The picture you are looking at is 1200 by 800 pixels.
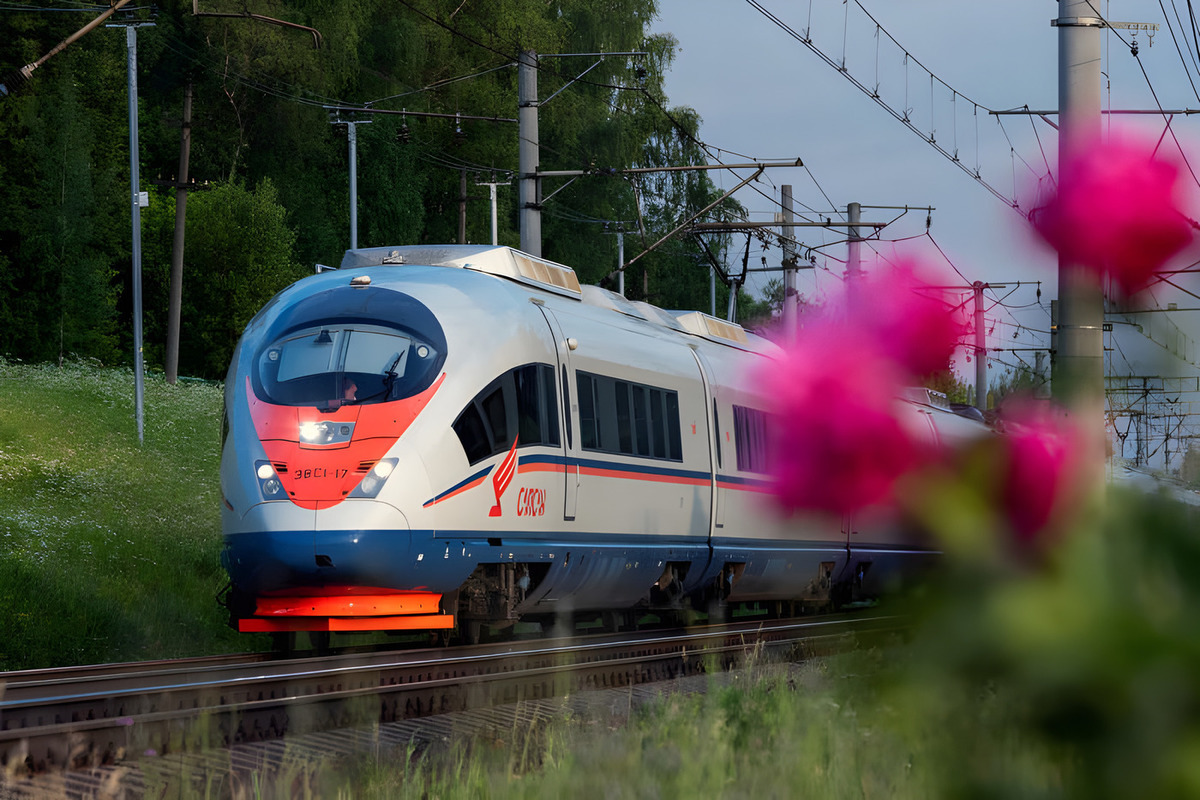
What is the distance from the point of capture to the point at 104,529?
1856cm

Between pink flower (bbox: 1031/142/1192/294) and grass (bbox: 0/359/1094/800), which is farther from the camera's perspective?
grass (bbox: 0/359/1094/800)

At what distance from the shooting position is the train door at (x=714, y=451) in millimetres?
15000

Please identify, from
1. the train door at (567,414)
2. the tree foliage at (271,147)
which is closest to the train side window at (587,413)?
the train door at (567,414)

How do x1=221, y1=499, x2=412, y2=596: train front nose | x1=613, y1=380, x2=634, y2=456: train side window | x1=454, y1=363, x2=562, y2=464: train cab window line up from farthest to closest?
x1=613, y1=380, x2=634, y2=456: train side window
x1=454, y1=363, x2=562, y2=464: train cab window
x1=221, y1=499, x2=412, y2=596: train front nose

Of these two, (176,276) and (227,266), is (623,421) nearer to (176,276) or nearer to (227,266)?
(176,276)

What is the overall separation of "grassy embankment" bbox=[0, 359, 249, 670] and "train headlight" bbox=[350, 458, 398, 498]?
4542mm

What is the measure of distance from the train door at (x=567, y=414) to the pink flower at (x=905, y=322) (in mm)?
10637

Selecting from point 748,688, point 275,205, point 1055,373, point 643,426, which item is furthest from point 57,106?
point 1055,373

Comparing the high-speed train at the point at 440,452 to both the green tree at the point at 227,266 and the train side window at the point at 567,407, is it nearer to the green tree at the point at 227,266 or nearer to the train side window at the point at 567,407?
the train side window at the point at 567,407

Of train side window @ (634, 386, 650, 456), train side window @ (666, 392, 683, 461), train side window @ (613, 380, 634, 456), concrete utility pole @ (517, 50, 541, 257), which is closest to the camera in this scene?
train side window @ (613, 380, 634, 456)

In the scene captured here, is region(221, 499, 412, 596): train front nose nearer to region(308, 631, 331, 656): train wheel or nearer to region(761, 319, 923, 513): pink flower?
region(308, 631, 331, 656): train wheel

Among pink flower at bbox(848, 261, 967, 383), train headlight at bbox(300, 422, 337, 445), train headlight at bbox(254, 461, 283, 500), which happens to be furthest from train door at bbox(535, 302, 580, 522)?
pink flower at bbox(848, 261, 967, 383)

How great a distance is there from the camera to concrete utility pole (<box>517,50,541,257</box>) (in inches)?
787

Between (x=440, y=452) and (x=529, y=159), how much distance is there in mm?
10453
